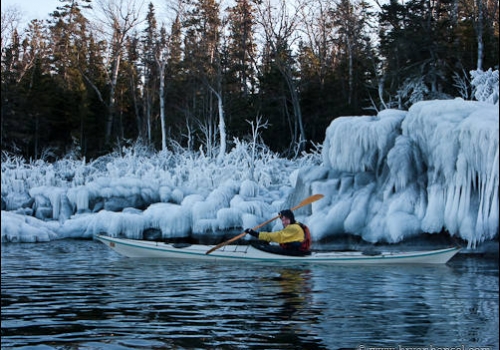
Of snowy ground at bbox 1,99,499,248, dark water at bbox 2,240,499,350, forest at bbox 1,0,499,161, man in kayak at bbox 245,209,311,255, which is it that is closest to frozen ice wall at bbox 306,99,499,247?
snowy ground at bbox 1,99,499,248

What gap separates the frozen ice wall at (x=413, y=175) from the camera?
13227 millimetres

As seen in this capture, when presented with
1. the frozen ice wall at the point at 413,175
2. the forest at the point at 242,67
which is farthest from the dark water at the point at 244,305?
the forest at the point at 242,67

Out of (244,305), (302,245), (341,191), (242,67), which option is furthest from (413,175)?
(242,67)

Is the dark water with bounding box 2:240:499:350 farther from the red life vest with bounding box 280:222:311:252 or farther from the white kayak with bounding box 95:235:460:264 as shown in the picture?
the red life vest with bounding box 280:222:311:252

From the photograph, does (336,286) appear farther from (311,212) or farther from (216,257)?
(311,212)

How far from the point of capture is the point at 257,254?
1314cm

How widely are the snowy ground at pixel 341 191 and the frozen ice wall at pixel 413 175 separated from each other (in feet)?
0.08

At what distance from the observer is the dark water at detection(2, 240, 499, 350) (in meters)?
5.97

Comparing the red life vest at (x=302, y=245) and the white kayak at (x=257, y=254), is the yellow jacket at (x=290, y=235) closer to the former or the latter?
the red life vest at (x=302, y=245)

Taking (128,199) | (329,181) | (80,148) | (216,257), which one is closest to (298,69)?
(80,148)

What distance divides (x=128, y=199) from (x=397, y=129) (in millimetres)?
9153

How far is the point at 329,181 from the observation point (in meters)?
16.8

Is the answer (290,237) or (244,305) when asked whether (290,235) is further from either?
(244,305)

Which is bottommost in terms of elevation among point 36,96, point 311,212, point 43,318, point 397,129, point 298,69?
point 43,318
